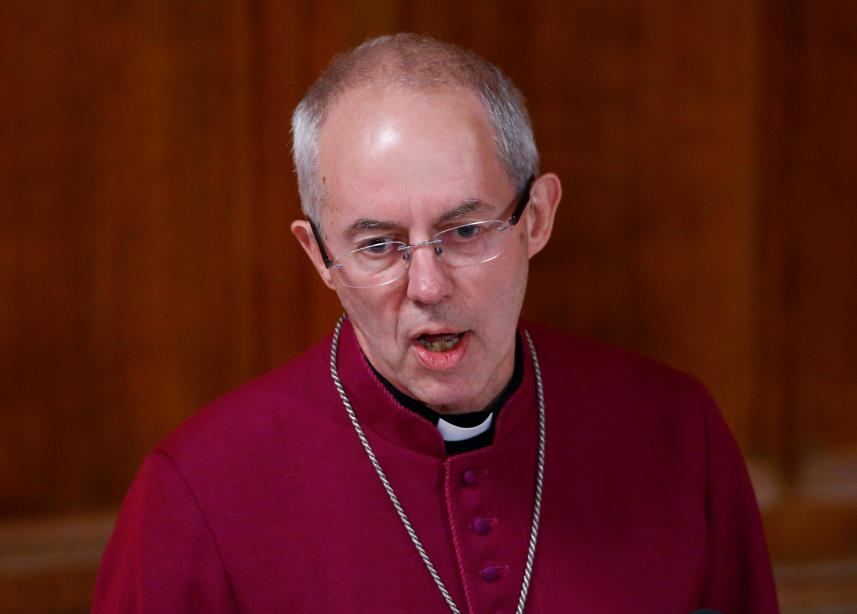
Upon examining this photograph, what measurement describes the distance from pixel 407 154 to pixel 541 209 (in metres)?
0.38

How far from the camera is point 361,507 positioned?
2.12 metres

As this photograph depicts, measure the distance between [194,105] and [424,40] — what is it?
130 cm

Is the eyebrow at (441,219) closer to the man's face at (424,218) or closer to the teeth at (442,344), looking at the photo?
the man's face at (424,218)

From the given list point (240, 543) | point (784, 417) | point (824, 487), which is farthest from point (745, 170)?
point (240, 543)

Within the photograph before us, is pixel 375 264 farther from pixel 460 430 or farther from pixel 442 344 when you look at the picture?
pixel 460 430

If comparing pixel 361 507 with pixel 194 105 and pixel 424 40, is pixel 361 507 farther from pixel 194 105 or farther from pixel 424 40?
pixel 194 105

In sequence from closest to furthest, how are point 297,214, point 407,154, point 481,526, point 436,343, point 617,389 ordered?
point 407,154 < point 436,343 < point 481,526 < point 617,389 < point 297,214

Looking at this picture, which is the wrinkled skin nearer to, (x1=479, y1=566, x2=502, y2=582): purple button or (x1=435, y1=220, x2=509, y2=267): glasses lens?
(x1=435, y1=220, x2=509, y2=267): glasses lens

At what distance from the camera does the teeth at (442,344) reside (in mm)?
1988

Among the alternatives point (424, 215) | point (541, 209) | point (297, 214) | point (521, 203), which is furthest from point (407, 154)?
point (297, 214)

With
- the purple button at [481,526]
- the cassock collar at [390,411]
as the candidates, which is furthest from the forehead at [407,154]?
the purple button at [481,526]

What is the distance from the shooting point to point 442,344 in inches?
78.3

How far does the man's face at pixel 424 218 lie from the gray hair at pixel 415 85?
2cm

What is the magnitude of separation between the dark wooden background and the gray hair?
114cm
